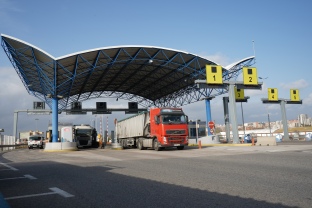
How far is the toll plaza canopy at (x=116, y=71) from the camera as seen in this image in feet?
106

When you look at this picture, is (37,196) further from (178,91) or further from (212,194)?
(178,91)

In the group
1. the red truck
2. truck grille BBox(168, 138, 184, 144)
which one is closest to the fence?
the red truck

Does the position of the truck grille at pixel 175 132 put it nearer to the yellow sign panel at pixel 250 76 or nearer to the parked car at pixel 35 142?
the yellow sign panel at pixel 250 76

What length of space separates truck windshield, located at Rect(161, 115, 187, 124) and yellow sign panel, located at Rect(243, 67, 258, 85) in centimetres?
1021

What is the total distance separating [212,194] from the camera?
5.50m

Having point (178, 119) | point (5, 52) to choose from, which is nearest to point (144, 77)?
point (5, 52)

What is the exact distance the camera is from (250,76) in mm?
29453

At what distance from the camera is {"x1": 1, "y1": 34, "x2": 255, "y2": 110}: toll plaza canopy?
106 ft

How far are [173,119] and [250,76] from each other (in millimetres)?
11751

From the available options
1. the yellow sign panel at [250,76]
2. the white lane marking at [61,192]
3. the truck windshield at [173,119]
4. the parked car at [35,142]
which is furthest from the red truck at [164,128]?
the parked car at [35,142]

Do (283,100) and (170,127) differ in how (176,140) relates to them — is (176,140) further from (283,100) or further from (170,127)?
(283,100)

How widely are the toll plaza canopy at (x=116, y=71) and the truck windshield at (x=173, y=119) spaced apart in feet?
42.4

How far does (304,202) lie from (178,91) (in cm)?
4758

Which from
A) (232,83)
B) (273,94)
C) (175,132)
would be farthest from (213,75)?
(273,94)
